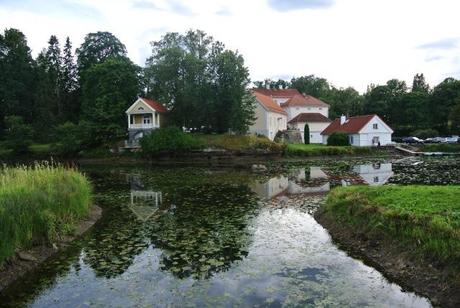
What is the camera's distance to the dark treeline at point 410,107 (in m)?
74.5

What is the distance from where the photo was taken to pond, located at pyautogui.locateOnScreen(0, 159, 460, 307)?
348 inches

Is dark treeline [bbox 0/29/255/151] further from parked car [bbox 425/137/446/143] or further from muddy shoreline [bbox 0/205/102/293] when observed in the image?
muddy shoreline [bbox 0/205/102/293]

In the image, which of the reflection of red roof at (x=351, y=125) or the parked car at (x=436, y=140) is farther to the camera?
the parked car at (x=436, y=140)

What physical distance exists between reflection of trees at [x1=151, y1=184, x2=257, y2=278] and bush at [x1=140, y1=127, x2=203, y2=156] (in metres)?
30.3

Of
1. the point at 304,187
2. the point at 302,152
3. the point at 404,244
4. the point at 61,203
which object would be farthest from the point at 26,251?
the point at 302,152

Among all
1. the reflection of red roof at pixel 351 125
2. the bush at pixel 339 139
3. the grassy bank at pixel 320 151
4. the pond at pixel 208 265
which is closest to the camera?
the pond at pixel 208 265

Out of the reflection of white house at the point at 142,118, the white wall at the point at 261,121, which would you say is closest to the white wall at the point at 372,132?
the white wall at the point at 261,121

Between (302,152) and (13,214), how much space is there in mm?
45421

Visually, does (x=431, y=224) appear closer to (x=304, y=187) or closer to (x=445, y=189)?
(x=445, y=189)

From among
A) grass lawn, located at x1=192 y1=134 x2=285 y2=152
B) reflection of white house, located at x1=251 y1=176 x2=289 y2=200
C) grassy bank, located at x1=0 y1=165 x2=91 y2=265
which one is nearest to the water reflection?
reflection of white house, located at x1=251 y1=176 x2=289 y2=200

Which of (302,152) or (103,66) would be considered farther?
(103,66)

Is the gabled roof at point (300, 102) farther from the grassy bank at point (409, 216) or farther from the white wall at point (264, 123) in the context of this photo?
the grassy bank at point (409, 216)

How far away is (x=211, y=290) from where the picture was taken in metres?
9.20

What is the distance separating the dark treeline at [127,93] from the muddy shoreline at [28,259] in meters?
43.4
